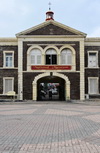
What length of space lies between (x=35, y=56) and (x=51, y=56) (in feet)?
6.36

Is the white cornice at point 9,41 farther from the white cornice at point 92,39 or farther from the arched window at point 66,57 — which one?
the white cornice at point 92,39

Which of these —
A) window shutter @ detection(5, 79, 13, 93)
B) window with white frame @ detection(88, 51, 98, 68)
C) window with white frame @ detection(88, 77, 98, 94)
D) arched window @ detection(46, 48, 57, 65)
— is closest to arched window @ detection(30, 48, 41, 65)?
arched window @ detection(46, 48, 57, 65)

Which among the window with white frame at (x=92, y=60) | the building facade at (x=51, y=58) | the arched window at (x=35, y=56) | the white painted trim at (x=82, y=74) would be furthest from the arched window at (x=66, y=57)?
the arched window at (x=35, y=56)

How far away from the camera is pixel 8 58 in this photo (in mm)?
27500

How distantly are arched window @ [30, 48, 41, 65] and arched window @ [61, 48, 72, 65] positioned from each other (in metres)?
2.84

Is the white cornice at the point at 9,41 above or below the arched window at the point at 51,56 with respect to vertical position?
above

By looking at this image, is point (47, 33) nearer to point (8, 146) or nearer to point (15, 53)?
point (15, 53)

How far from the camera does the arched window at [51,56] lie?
26609mm

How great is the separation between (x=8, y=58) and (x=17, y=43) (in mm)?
2200

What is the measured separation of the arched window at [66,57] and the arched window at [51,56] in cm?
92

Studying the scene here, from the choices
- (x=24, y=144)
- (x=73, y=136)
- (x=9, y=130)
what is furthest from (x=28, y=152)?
(x=9, y=130)

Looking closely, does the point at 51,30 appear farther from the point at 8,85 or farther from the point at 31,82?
the point at 8,85

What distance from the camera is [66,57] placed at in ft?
87.2

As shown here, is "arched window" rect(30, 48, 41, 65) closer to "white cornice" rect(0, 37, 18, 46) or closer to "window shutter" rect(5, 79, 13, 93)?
"white cornice" rect(0, 37, 18, 46)
